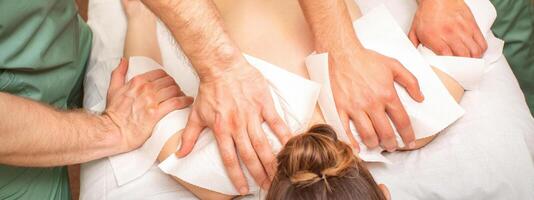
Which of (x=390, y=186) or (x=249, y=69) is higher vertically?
(x=249, y=69)

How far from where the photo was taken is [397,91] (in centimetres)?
113

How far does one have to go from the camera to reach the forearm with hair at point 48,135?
99cm

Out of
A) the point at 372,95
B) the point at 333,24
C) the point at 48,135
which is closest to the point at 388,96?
the point at 372,95

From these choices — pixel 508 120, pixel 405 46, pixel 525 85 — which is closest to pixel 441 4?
pixel 405 46

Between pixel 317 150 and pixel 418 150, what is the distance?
1.27 ft

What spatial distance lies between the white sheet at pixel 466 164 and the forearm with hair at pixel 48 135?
2.8 inches

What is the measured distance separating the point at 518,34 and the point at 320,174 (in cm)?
95

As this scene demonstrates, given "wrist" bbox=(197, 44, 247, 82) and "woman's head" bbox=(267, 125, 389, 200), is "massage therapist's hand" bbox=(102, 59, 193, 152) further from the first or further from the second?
"woman's head" bbox=(267, 125, 389, 200)

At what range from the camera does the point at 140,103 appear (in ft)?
3.98

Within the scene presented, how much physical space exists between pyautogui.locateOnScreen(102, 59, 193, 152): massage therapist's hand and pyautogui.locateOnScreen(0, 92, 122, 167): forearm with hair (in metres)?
0.02

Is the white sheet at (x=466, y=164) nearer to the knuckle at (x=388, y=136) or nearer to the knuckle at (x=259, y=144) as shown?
the knuckle at (x=388, y=136)

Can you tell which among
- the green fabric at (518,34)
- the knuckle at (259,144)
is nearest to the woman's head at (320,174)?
the knuckle at (259,144)

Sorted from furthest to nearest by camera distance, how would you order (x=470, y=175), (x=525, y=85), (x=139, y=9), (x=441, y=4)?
1. (x=525, y=85)
2. (x=139, y=9)
3. (x=441, y=4)
4. (x=470, y=175)

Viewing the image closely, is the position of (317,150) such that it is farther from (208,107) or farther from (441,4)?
(441,4)
